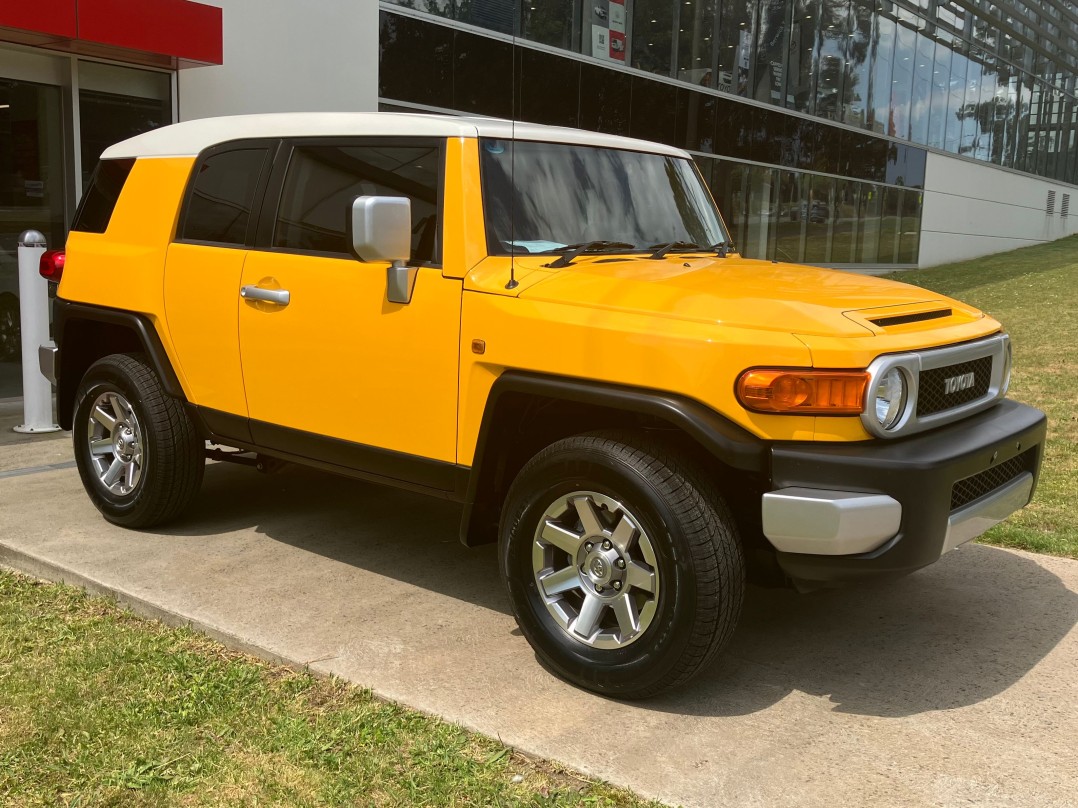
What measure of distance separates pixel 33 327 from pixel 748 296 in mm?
5845

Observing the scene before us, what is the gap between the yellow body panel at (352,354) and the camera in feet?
13.1

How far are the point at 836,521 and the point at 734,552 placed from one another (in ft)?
1.29

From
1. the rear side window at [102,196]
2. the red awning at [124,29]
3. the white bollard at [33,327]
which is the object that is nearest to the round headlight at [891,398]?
the rear side window at [102,196]

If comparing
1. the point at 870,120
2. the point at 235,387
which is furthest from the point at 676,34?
the point at 235,387

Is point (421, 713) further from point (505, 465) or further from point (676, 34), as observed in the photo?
point (676, 34)

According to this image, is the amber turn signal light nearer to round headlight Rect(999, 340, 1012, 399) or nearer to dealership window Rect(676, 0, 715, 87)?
round headlight Rect(999, 340, 1012, 399)

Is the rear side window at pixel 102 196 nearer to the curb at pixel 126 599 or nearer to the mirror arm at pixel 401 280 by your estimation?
the curb at pixel 126 599

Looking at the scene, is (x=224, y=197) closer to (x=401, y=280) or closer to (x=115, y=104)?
A: (x=401, y=280)

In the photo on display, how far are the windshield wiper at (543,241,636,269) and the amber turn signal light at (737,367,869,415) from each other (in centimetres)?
96

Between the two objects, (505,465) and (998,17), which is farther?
(998,17)

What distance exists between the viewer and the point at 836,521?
10.4 feet

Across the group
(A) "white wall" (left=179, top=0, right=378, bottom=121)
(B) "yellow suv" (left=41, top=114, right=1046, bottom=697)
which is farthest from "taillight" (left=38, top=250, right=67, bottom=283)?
(A) "white wall" (left=179, top=0, right=378, bottom=121)

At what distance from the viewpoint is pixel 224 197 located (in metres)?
4.86

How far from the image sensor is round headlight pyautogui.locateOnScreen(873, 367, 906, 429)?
3.33 m
